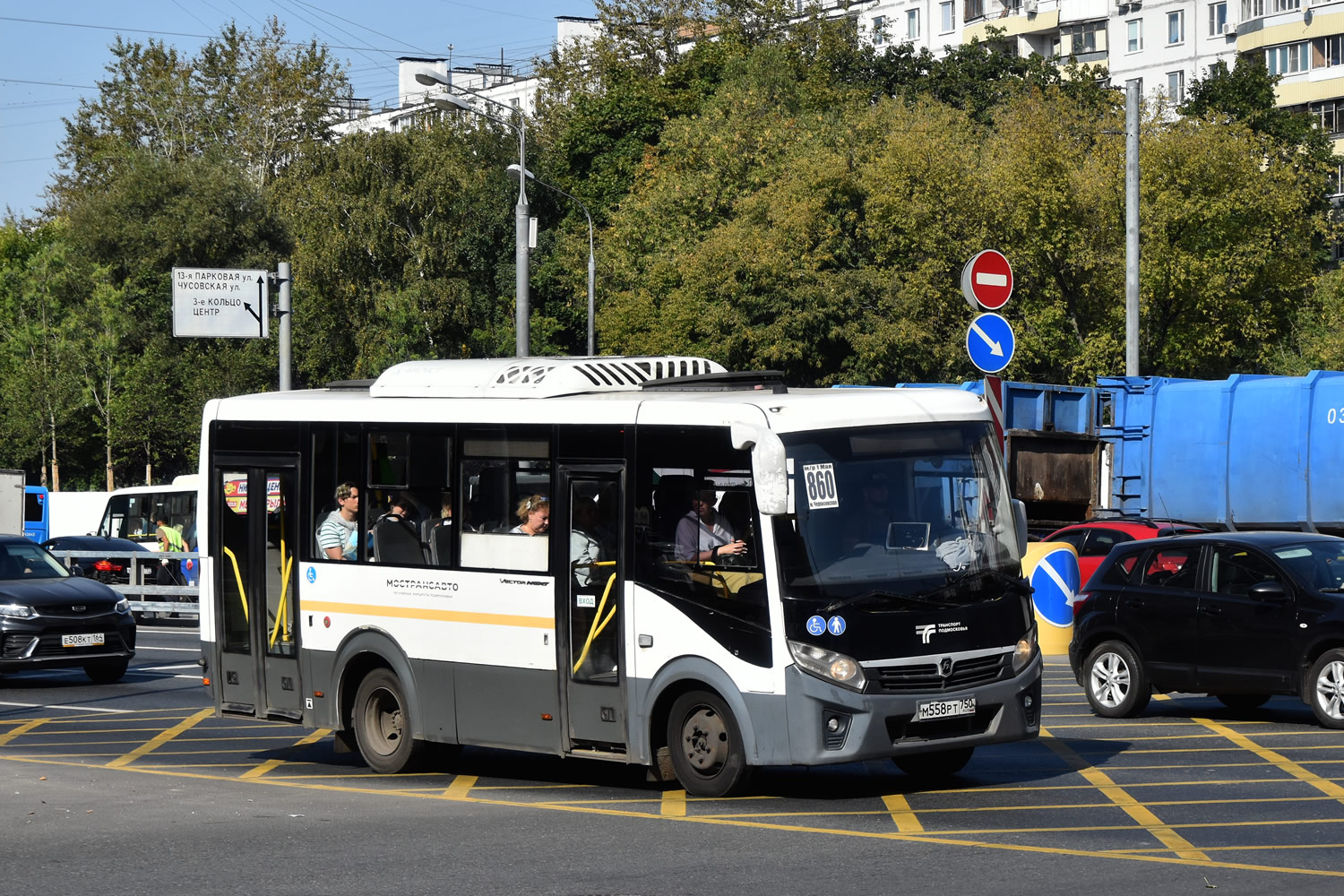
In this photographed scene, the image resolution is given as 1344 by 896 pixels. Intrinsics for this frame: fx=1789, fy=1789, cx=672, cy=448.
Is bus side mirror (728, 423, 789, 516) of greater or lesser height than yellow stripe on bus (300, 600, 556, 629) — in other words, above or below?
above

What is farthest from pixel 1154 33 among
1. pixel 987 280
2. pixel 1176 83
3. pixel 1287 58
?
pixel 987 280

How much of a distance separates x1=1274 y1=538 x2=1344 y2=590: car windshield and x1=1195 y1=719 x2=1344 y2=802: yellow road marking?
1.32 metres

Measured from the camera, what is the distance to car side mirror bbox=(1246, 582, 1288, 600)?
13.8m

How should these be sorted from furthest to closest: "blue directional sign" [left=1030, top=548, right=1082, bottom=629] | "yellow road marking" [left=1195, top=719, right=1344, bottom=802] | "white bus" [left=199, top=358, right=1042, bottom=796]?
"blue directional sign" [left=1030, top=548, right=1082, bottom=629] → "yellow road marking" [left=1195, top=719, right=1344, bottom=802] → "white bus" [left=199, top=358, right=1042, bottom=796]

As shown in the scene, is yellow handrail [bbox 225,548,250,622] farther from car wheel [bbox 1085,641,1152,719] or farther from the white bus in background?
the white bus in background

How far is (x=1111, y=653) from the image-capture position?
15156 mm

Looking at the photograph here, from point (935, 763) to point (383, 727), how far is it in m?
3.89

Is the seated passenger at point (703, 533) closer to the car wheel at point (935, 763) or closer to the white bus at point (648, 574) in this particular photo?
the white bus at point (648, 574)

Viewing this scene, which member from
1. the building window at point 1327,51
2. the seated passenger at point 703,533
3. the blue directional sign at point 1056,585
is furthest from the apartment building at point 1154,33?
the seated passenger at point 703,533

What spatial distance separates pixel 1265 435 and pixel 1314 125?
41327 mm

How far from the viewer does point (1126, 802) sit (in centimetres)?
1048

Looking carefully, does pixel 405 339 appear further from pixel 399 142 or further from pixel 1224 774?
pixel 1224 774

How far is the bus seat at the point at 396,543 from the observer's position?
40.1ft

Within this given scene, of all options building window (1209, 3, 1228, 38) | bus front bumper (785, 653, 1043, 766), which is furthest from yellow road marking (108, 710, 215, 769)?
building window (1209, 3, 1228, 38)
